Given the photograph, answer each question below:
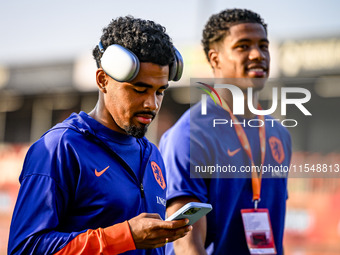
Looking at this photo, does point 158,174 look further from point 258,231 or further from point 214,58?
point 214,58

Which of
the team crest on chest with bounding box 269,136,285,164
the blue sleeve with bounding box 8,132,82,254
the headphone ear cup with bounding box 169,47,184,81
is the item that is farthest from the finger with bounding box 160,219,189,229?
the team crest on chest with bounding box 269,136,285,164

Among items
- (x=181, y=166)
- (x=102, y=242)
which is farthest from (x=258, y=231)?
(x=102, y=242)

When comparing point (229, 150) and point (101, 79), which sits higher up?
point (101, 79)

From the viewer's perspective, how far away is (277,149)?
134 inches

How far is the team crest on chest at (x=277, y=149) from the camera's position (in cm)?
337

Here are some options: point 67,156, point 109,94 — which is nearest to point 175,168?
point 109,94

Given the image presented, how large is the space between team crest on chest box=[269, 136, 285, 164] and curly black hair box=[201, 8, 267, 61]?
0.77 meters

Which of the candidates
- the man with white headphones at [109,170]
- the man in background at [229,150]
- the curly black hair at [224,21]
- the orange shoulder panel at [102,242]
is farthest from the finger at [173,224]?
the curly black hair at [224,21]

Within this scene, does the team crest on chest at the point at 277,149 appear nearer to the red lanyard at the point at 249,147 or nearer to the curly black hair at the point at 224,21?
the red lanyard at the point at 249,147

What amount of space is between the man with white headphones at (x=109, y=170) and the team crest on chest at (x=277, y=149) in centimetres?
111

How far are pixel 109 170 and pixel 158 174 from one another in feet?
1.31

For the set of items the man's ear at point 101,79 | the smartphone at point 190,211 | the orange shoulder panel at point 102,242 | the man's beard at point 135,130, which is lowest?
the orange shoulder panel at point 102,242

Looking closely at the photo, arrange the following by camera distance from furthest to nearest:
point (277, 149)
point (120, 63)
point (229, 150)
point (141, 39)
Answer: point (277, 149) → point (229, 150) → point (141, 39) → point (120, 63)

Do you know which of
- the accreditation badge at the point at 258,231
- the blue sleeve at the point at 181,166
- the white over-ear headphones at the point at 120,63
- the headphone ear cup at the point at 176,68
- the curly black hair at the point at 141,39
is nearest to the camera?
the white over-ear headphones at the point at 120,63
